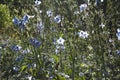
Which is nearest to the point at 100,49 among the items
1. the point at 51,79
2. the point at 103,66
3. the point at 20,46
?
the point at 103,66

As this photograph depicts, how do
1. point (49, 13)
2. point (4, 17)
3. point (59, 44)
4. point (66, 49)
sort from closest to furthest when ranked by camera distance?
point (49, 13), point (66, 49), point (59, 44), point (4, 17)

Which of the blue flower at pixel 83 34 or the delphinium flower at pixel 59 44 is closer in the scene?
the blue flower at pixel 83 34

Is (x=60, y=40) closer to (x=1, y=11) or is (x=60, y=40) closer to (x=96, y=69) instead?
(x=96, y=69)

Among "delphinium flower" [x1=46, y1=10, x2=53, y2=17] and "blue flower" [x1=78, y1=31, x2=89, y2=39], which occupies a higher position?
"delphinium flower" [x1=46, y1=10, x2=53, y2=17]

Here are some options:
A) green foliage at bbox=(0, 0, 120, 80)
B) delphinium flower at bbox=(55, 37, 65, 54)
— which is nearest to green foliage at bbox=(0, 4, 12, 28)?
green foliage at bbox=(0, 0, 120, 80)

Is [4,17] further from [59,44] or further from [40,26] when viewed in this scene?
[40,26]

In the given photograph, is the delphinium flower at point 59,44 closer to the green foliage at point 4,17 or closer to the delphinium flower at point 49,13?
the delphinium flower at point 49,13

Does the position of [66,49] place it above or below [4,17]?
below

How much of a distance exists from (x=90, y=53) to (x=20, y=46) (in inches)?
33.4

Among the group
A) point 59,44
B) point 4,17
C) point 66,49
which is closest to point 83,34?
point 66,49

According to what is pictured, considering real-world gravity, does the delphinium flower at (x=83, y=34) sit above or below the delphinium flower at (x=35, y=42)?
above

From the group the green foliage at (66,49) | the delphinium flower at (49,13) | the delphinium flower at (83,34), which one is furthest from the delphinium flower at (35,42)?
the delphinium flower at (83,34)

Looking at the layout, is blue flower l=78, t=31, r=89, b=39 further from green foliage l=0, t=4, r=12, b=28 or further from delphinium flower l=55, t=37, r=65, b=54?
green foliage l=0, t=4, r=12, b=28

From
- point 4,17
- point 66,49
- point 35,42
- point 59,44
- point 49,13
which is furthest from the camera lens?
point 4,17
